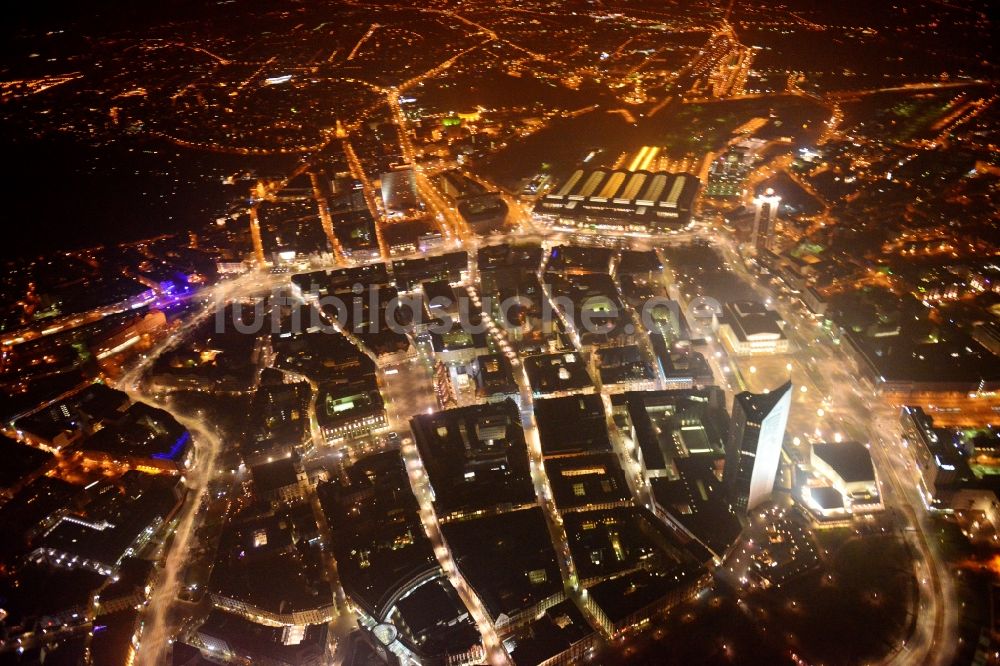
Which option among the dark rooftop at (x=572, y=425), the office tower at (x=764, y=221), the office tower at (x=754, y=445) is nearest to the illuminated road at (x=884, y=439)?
the office tower at (x=764, y=221)

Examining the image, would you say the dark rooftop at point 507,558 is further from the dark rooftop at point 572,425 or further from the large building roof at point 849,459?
the large building roof at point 849,459

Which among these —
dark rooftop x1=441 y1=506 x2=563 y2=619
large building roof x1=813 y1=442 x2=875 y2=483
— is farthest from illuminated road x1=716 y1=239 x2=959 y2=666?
dark rooftop x1=441 y1=506 x2=563 y2=619

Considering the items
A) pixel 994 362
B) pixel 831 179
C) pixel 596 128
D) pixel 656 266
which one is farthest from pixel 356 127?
pixel 994 362

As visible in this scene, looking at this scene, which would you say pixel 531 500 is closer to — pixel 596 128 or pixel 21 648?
pixel 21 648

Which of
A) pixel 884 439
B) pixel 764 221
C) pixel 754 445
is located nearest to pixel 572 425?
pixel 754 445

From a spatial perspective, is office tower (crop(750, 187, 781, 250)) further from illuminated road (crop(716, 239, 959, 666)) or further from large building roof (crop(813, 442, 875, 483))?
large building roof (crop(813, 442, 875, 483))

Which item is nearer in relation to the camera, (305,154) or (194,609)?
(194,609)

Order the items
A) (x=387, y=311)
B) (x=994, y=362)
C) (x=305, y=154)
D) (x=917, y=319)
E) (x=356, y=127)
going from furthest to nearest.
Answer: (x=356, y=127) → (x=305, y=154) → (x=387, y=311) → (x=917, y=319) → (x=994, y=362)
